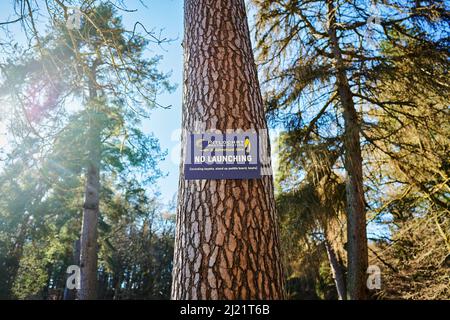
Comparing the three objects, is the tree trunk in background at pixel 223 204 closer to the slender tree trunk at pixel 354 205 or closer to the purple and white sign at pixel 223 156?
the purple and white sign at pixel 223 156

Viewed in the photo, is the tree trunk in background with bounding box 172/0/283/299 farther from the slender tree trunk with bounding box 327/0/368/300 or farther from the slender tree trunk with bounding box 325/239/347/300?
the slender tree trunk with bounding box 325/239/347/300

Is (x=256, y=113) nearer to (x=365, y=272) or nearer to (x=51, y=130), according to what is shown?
(x=51, y=130)

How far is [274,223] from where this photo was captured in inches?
68.0

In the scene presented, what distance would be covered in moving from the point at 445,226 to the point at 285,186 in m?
2.70

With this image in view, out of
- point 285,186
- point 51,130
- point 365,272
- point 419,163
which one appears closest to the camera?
point 51,130

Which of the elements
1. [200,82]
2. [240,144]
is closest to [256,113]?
[240,144]

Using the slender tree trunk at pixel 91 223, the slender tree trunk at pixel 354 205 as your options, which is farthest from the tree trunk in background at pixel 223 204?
the slender tree trunk at pixel 91 223

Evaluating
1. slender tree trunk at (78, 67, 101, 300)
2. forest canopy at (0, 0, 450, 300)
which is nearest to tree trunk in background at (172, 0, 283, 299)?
forest canopy at (0, 0, 450, 300)

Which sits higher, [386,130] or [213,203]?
[386,130]

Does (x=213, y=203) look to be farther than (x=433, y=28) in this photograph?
No

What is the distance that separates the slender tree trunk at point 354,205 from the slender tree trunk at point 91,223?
544cm

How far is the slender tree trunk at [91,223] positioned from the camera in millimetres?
7121

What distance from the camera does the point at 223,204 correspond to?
1.62 meters

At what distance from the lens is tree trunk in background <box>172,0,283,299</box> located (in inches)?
59.2
